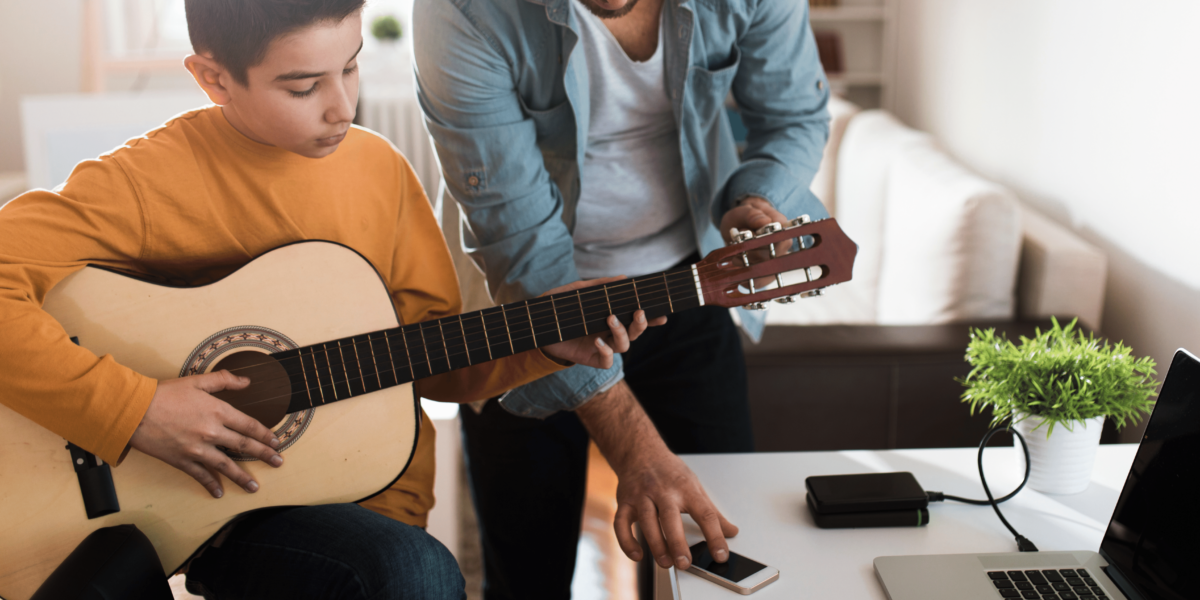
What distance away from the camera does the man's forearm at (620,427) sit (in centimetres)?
100

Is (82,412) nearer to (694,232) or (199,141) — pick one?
(199,141)

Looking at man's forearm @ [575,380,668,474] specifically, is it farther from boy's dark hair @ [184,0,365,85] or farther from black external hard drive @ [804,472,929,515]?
boy's dark hair @ [184,0,365,85]

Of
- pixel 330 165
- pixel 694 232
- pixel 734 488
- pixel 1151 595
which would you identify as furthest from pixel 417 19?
pixel 1151 595

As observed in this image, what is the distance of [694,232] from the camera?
1.25 metres

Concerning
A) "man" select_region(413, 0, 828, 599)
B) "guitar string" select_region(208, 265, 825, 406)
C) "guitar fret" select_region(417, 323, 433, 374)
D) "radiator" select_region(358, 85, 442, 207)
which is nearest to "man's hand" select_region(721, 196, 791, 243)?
"man" select_region(413, 0, 828, 599)

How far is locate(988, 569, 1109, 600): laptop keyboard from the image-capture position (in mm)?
746

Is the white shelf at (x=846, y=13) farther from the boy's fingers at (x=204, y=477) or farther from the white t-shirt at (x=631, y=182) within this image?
the boy's fingers at (x=204, y=477)

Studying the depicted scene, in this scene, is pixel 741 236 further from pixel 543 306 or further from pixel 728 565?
pixel 728 565

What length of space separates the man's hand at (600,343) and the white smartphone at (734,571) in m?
0.23

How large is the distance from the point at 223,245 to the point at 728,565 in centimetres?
66

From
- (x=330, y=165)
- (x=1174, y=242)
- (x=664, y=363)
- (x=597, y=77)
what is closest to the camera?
(x=330, y=165)

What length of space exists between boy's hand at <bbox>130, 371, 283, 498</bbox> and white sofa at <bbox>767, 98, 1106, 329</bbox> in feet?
4.66

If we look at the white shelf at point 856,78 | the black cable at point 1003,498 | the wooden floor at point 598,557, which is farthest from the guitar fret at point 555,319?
the white shelf at point 856,78

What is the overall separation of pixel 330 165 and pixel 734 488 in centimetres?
63
